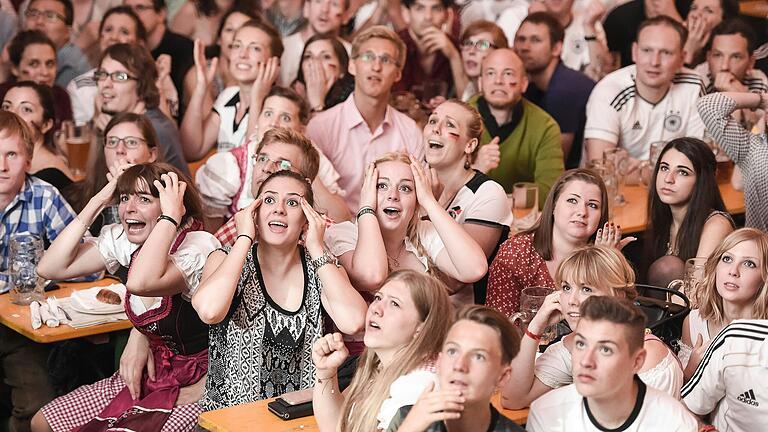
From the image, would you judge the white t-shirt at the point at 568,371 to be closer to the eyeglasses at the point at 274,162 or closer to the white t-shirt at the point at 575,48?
the eyeglasses at the point at 274,162

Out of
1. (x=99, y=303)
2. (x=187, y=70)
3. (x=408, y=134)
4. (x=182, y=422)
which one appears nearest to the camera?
(x=182, y=422)

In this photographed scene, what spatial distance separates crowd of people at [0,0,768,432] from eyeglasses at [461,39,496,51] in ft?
0.05

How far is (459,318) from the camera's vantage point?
337 cm

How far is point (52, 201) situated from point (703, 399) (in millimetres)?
2710

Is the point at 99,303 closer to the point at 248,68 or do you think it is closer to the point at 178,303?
the point at 178,303

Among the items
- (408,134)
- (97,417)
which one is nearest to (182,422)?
(97,417)

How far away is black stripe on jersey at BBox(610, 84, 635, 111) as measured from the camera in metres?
6.67

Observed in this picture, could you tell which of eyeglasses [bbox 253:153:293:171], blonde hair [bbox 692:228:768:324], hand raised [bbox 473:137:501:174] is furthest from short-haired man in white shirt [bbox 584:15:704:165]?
blonde hair [bbox 692:228:768:324]

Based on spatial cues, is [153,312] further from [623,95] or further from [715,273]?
[623,95]

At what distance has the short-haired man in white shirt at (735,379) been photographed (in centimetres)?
375

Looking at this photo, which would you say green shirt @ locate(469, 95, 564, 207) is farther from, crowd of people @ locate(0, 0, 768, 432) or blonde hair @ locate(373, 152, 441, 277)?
blonde hair @ locate(373, 152, 441, 277)

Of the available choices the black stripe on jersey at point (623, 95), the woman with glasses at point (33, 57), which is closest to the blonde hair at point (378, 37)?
the black stripe on jersey at point (623, 95)

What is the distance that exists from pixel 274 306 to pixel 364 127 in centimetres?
201

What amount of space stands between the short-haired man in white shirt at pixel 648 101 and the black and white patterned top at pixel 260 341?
2.88 m
